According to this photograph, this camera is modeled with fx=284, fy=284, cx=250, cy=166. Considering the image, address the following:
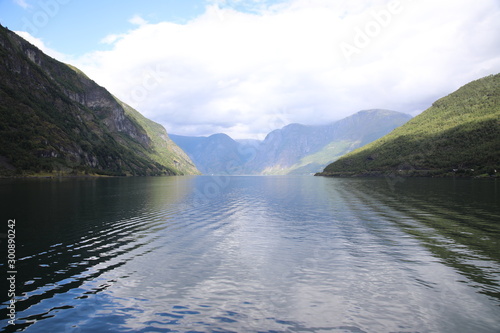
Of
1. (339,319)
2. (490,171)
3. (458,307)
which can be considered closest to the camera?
(339,319)

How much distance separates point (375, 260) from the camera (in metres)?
24.6

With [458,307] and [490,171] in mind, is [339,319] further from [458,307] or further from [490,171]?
[490,171]

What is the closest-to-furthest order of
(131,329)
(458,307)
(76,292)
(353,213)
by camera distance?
(131,329) < (458,307) < (76,292) < (353,213)

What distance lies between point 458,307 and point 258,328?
1144 cm

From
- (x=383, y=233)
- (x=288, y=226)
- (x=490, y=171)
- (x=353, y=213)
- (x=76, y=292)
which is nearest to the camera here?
(x=76, y=292)

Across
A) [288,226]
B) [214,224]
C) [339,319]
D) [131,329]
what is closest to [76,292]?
[131,329]

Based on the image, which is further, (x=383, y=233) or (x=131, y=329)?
(x=383, y=233)

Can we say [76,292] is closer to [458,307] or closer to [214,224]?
[458,307]

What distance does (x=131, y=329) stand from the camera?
13734 mm

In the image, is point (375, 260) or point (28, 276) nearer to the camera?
point (28, 276)

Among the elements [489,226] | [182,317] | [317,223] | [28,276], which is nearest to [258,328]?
[182,317]

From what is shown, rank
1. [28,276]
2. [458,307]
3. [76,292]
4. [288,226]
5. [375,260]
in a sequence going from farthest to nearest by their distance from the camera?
1. [288,226]
2. [375,260]
3. [28,276]
4. [76,292]
5. [458,307]

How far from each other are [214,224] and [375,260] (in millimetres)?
23939

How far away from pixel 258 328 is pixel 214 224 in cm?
2902
